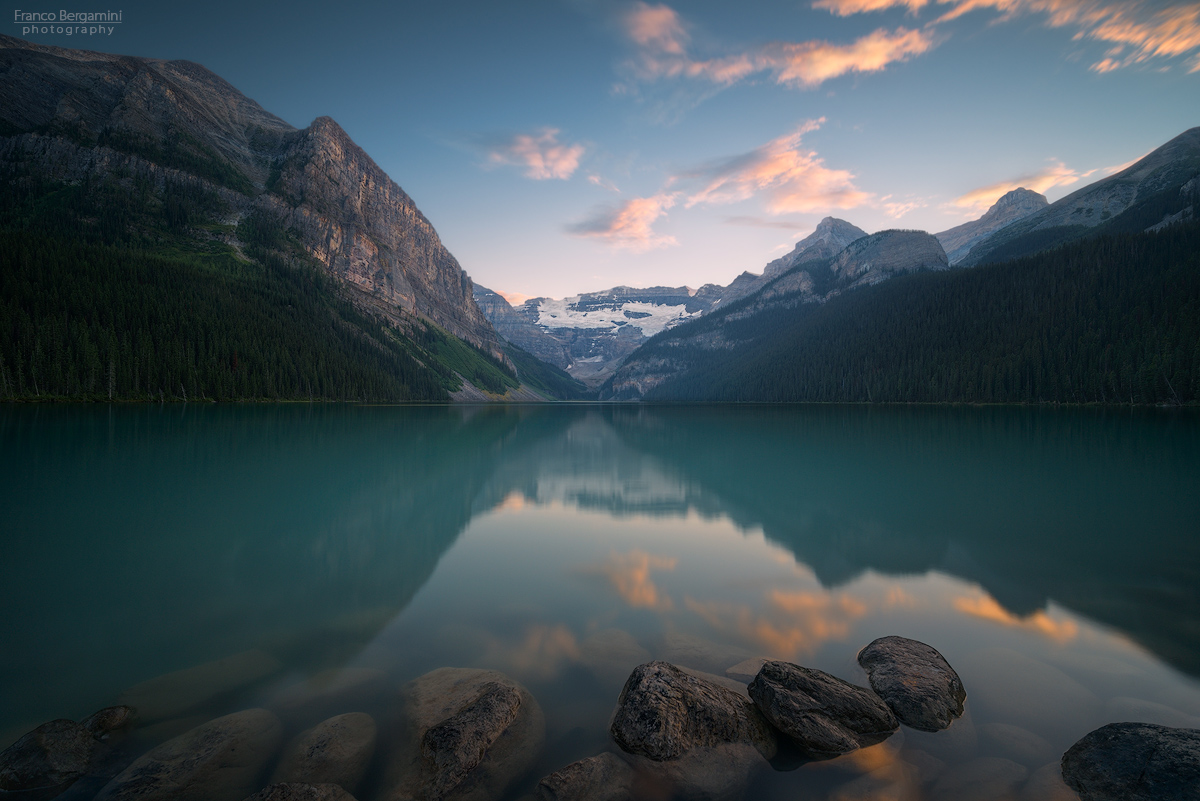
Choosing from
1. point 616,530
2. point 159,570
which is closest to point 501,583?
point 616,530

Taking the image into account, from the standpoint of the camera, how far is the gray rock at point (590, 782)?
5227 millimetres

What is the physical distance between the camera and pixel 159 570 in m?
12.0

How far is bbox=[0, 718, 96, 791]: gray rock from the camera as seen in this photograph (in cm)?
496

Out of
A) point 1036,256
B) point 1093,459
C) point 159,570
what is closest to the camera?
point 159,570

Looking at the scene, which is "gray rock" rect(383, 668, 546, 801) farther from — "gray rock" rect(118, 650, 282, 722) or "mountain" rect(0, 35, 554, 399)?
"mountain" rect(0, 35, 554, 399)

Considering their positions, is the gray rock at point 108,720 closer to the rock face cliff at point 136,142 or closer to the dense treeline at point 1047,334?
the dense treeline at point 1047,334

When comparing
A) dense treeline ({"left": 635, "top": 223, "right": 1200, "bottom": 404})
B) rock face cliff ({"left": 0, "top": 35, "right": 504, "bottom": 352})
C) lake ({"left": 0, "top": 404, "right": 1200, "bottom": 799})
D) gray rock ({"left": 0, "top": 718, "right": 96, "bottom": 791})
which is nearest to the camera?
gray rock ({"left": 0, "top": 718, "right": 96, "bottom": 791})

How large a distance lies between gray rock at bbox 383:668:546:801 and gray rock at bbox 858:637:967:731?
5.10 meters

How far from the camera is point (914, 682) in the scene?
7.14m

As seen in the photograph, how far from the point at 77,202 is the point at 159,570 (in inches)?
7346

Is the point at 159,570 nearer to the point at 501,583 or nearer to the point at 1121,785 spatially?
the point at 501,583

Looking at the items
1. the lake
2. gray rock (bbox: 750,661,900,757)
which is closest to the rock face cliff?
the lake

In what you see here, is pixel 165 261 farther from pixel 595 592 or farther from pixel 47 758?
pixel 47 758

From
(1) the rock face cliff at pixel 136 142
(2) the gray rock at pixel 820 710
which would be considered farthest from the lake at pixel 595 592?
(1) the rock face cliff at pixel 136 142
